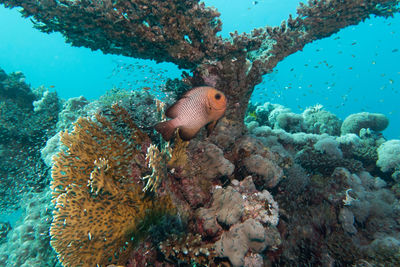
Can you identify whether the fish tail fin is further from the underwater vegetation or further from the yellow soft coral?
the yellow soft coral

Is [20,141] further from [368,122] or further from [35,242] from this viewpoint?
[368,122]

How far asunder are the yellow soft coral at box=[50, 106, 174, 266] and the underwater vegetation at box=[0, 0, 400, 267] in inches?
0.6

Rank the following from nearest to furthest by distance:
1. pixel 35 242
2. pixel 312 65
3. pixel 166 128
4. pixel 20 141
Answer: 1. pixel 166 128
2. pixel 35 242
3. pixel 20 141
4. pixel 312 65

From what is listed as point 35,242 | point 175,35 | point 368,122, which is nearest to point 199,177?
point 175,35

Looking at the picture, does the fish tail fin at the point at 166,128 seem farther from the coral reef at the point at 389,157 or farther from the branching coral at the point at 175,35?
the coral reef at the point at 389,157

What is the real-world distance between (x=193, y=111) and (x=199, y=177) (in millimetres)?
1695

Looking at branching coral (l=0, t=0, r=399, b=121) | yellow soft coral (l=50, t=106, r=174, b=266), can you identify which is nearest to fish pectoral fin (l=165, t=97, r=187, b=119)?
yellow soft coral (l=50, t=106, r=174, b=266)

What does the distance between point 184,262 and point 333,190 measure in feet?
12.0

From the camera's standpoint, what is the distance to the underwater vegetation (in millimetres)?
2672

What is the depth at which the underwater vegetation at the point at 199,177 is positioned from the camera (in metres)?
2.67

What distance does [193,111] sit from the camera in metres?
2.13

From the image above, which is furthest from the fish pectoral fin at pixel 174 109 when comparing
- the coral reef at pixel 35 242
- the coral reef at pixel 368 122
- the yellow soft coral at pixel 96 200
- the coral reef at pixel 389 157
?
the coral reef at pixel 368 122

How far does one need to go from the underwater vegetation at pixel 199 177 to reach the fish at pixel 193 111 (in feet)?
2.46

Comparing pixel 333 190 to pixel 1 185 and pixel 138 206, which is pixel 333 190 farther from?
pixel 1 185
